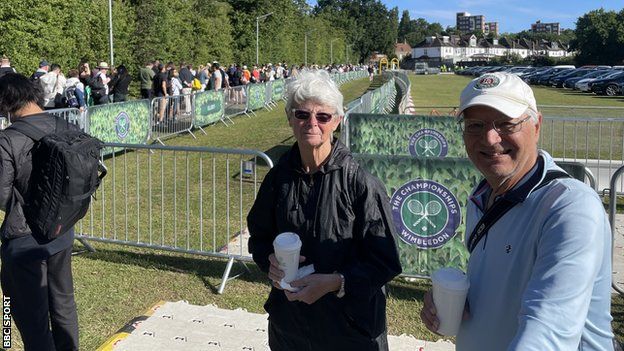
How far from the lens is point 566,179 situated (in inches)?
61.6

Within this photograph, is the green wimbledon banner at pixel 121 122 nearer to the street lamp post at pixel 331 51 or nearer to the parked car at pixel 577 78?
the parked car at pixel 577 78

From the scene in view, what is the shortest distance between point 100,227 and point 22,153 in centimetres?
419

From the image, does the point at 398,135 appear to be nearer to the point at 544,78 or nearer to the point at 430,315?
the point at 430,315

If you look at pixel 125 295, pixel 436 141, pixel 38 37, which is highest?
pixel 38 37

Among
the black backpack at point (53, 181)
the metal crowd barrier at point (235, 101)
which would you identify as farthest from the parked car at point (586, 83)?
the black backpack at point (53, 181)

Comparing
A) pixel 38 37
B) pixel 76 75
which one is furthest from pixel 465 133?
pixel 38 37

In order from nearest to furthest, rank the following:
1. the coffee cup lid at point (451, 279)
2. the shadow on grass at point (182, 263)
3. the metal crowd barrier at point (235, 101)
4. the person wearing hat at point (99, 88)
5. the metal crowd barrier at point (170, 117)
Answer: the coffee cup lid at point (451, 279)
the shadow on grass at point (182, 263)
the metal crowd barrier at point (170, 117)
the person wearing hat at point (99, 88)
the metal crowd barrier at point (235, 101)

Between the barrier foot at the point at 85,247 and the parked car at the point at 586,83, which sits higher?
the parked car at the point at 586,83

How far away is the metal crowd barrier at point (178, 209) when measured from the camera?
634 cm

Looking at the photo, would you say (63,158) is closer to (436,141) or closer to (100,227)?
(100,227)

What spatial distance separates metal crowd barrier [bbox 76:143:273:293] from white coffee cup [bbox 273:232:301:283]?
11.0ft

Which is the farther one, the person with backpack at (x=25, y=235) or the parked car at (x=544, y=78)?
the parked car at (x=544, y=78)

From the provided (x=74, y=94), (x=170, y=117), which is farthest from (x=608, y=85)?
(x=74, y=94)

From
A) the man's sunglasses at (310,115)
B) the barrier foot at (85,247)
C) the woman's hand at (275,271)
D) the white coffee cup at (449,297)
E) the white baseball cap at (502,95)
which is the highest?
the white baseball cap at (502,95)
